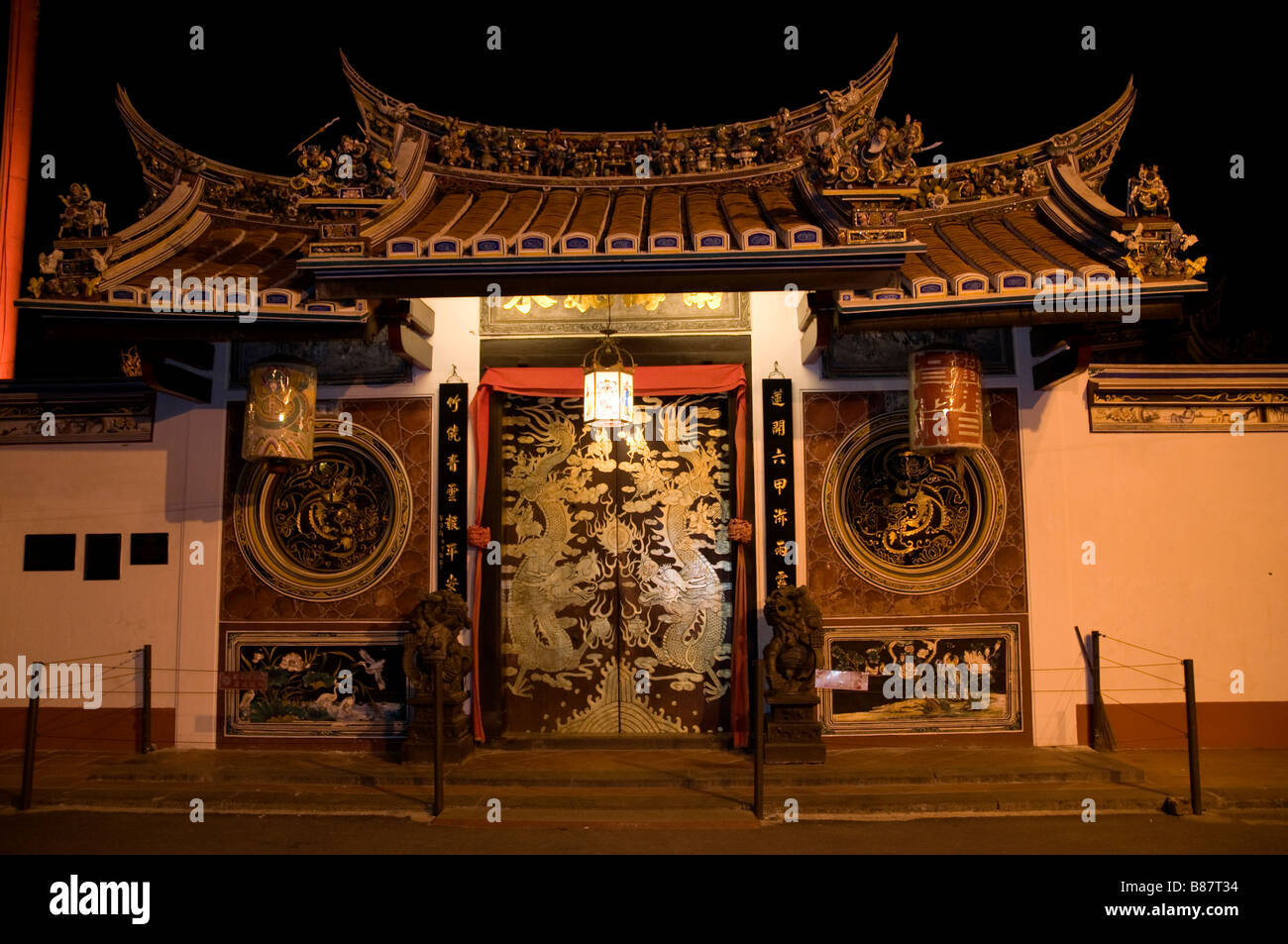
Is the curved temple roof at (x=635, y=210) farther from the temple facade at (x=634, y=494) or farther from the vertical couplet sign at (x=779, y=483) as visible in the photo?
the vertical couplet sign at (x=779, y=483)

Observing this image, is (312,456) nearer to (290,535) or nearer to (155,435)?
(290,535)

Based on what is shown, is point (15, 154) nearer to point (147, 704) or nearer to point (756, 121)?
point (147, 704)

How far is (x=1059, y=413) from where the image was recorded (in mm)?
8383

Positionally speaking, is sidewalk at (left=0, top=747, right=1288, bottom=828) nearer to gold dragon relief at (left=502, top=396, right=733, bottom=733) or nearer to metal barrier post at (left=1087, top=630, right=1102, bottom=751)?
metal barrier post at (left=1087, top=630, right=1102, bottom=751)

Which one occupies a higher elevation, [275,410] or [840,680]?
[275,410]

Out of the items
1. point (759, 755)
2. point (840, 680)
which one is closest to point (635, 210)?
point (840, 680)

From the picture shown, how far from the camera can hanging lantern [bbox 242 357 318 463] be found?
7910 mm

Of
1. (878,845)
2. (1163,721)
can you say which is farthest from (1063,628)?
(878,845)

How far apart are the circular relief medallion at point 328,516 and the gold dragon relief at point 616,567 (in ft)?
3.44

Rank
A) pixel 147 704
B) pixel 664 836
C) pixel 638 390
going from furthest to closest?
pixel 638 390 → pixel 147 704 → pixel 664 836

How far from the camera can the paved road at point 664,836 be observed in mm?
6004

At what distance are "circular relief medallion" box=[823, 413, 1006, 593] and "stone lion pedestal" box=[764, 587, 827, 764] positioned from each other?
3.16ft

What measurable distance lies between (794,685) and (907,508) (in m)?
1.91

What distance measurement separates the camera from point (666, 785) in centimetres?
726
